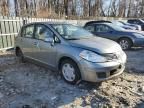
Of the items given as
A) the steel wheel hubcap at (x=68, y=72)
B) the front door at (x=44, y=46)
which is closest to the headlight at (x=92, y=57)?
the steel wheel hubcap at (x=68, y=72)

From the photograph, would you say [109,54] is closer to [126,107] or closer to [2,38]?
[126,107]

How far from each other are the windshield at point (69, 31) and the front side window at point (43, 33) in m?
0.20

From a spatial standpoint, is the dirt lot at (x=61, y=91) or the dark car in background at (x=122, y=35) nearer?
the dirt lot at (x=61, y=91)

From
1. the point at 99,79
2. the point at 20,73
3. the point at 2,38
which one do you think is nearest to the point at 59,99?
the point at 99,79

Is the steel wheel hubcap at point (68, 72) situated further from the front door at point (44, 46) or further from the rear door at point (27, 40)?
the rear door at point (27, 40)

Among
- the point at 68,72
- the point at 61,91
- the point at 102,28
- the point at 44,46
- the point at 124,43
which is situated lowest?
the point at 61,91

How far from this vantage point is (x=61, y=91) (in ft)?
14.8

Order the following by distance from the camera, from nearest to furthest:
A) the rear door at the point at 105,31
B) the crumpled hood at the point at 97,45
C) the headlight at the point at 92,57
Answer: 1. the headlight at the point at 92,57
2. the crumpled hood at the point at 97,45
3. the rear door at the point at 105,31

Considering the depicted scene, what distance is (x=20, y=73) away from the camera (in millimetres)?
5777

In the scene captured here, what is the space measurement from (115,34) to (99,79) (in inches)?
226

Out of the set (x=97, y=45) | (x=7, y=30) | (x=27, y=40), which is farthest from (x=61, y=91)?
(x=7, y=30)

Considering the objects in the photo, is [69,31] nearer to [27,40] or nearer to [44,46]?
[44,46]

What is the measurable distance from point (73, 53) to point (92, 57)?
474 millimetres

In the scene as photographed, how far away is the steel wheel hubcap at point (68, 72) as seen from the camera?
4.68 meters
